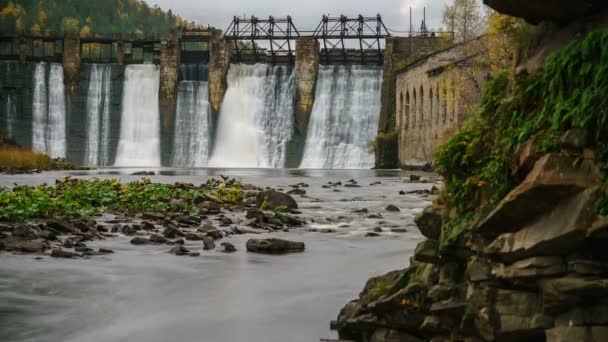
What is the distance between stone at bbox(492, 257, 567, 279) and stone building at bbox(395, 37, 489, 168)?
38.9 m

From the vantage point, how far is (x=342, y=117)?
69.7 metres

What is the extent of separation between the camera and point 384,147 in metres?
64.9

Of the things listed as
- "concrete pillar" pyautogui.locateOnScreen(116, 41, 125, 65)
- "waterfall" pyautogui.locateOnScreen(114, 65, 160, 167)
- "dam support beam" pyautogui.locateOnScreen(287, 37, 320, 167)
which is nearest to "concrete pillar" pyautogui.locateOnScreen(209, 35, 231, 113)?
"waterfall" pyautogui.locateOnScreen(114, 65, 160, 167)

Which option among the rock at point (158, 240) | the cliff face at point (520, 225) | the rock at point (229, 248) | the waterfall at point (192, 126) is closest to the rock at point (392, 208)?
the rock at point (158, 240)

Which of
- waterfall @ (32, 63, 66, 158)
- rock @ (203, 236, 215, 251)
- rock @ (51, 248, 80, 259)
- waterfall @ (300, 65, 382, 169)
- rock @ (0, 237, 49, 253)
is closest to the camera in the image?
rock @ (51, 248, 80, 259)

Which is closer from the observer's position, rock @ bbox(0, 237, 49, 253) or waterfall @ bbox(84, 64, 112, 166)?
→ rock @ bbox(0, 237, 49, 253)

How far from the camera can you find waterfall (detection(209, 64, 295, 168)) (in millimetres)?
71375

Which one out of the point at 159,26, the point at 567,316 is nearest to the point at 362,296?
the point at 567,316

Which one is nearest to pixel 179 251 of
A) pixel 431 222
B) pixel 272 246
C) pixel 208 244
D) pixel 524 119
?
pixel 208 244

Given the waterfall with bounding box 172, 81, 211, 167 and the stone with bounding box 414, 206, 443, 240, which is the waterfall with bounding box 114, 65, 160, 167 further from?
the stone with bounding box 414, 206, 443, 240

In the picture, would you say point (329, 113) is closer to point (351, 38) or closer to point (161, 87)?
point (351, 38)

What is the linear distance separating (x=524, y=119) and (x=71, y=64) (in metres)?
71.5

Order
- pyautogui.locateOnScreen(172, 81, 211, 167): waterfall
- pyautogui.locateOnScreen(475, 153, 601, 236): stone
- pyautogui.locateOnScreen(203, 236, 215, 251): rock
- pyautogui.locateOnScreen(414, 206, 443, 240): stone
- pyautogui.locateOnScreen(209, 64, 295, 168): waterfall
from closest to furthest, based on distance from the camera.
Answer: pyautogui.locateOnScreen(475, 153, 601, 236): stone → pyautogui.locateOnScreen(414, 206, 443, 240): stone → pyautogui.locateOnScreen(203, 236, 215, 251): rock → pyautogui.locateOnScreen(209, 64, 295, 168): waterfall → pyautogui.locateOnScreen(172, 81, 211, 167): waterfall

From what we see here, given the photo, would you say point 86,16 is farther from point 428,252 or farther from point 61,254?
point 428,252
